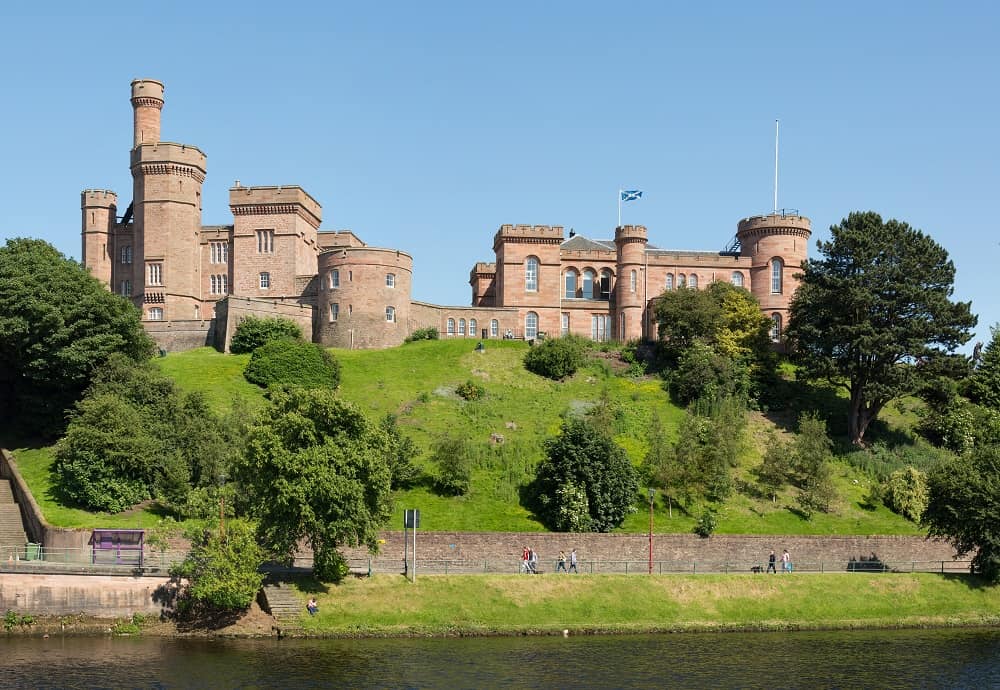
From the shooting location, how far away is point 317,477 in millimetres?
43438

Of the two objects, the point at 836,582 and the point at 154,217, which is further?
the point at 154,217

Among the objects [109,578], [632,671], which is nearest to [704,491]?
[632,671]

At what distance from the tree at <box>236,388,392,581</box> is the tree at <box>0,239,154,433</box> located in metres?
20.6

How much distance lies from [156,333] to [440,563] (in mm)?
39963

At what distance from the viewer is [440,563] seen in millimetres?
50031

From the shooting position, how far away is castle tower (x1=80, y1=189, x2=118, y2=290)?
91688 mm

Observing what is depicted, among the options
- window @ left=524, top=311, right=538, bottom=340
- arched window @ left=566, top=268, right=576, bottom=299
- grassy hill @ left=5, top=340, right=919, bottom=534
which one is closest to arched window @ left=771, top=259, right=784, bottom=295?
arched window @ left=566, top=268, right=576, bottom=299

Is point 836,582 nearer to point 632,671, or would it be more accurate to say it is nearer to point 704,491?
point 704,491

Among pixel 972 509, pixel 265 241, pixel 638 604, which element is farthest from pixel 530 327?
pixel 638 604

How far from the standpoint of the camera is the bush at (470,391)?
2884 inches

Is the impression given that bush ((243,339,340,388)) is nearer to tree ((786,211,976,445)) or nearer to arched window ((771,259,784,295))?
tree ((786,211,976,445))

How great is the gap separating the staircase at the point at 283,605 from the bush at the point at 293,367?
27602 mm

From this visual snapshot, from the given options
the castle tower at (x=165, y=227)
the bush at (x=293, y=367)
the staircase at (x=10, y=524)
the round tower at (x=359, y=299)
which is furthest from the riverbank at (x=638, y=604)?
the castle tower at (x=165, y=227)

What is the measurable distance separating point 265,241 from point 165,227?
24.4 feet
